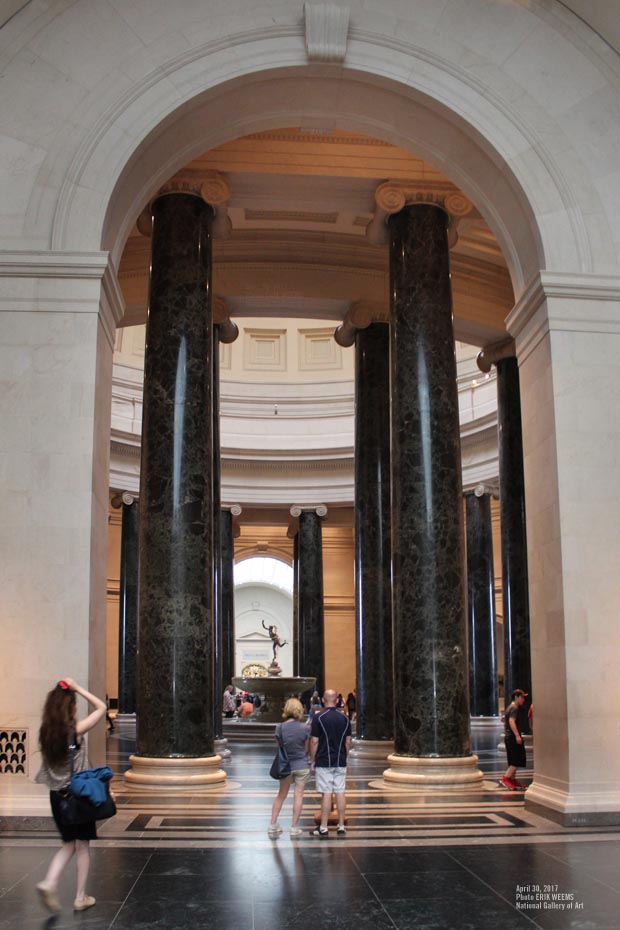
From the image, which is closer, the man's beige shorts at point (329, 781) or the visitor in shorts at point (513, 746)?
the man's beige shorts at point (329, 781)

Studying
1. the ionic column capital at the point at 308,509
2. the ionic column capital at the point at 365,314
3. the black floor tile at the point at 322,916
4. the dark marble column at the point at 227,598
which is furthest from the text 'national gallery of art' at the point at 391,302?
the ionic column capital at the point at 308,509

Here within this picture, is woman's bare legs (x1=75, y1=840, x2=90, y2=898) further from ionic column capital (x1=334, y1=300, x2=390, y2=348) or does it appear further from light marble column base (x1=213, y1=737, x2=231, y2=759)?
ionic column capital (x1=334, y1=300, x2=390, y2=348)

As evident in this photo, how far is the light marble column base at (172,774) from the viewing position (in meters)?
11.6

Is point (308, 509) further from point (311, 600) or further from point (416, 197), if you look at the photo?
point (416, 197)

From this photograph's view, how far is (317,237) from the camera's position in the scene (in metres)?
19.2

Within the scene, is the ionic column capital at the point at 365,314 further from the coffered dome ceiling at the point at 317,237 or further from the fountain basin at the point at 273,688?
the fountain basin at the point at 273,688

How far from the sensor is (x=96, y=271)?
10.7 metres

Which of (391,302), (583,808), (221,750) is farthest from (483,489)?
(583,808)

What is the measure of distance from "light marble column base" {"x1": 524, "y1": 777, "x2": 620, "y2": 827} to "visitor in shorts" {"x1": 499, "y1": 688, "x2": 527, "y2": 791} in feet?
6.90

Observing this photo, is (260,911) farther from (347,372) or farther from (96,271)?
(347,372)

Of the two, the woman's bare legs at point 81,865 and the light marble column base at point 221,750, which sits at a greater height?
the woman's bare legs at point 81,865

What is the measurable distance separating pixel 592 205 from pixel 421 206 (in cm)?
348

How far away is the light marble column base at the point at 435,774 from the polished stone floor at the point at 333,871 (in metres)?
0.50

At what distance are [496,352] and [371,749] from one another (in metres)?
9.02
